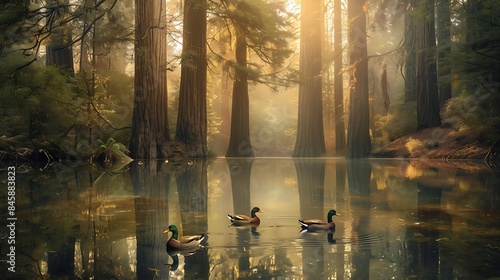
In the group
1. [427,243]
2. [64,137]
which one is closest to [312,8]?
[64,137]

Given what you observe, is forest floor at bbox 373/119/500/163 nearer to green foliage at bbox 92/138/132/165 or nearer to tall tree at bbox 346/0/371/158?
tall tree at bbox 346/0/371/158

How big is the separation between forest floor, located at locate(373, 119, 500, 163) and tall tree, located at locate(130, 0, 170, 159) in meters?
10.1

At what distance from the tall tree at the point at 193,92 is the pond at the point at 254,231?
11468 millimetres

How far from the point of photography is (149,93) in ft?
68.8

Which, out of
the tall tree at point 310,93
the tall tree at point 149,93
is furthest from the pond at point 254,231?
the tall tree at point 310,93

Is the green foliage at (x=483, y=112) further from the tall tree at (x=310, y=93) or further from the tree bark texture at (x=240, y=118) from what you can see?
the tree bark texture at (x=240, y=118)

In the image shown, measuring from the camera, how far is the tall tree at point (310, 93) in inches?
1173

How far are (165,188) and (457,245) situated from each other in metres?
6.37

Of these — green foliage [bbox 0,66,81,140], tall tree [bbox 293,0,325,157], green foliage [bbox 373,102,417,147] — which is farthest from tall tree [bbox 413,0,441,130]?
green foliage [bbox 0,66,81,140]

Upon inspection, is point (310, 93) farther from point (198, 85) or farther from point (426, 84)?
point (198, 85)

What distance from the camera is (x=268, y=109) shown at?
6469cm

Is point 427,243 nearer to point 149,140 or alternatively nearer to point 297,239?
point 297,239

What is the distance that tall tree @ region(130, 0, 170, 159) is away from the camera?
2058cm

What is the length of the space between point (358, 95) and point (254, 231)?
2057 cm
